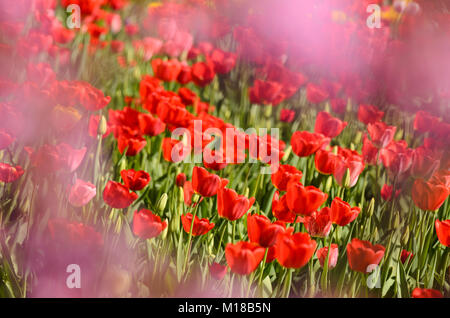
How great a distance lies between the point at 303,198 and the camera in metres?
0.63

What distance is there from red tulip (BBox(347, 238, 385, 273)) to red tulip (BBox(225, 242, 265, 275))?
0.12 metres

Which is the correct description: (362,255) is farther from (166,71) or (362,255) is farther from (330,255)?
(166,71)

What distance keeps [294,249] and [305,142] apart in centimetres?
30

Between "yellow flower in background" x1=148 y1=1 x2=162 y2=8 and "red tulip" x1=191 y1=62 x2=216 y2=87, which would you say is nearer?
"red tulip" x1=191 y1=62 x2=216 y2=87

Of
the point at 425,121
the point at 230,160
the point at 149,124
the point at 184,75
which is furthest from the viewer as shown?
the point at 184,75

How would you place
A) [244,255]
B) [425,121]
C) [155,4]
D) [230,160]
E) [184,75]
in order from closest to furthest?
[244,255], [230,160], [425,121], [184,75], [155,4]

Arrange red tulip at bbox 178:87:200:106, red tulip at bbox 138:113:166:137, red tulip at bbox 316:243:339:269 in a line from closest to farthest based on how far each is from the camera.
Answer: red tulip at bbox 316:243:339:269 < red tulip at bbox 138:113:166:137 < red tulip at bbox 178:87:200:106

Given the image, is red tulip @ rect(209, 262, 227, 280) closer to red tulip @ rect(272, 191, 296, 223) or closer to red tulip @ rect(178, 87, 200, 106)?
red tulip @ rect(272, 191, 296, 223)

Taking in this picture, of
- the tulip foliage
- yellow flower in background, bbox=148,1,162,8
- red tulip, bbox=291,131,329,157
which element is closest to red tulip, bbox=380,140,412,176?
the tulip foliage

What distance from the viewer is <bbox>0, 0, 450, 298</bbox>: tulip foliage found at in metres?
0.63

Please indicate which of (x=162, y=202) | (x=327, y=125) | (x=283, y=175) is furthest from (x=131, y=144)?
(x=327, y=125)
